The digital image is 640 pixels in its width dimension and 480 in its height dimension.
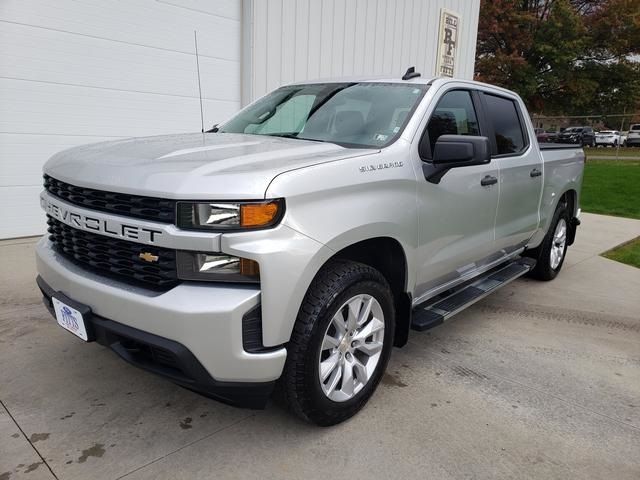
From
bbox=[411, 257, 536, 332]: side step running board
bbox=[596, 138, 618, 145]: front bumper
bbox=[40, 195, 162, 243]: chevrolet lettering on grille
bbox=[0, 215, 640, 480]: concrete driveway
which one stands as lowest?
bbox=[596, 138, 618, 145]: front bumper

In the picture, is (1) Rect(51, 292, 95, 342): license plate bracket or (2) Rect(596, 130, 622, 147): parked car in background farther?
(2) Rect(596, 130, 622, 147): parked car in background

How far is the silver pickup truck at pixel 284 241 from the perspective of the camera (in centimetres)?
220

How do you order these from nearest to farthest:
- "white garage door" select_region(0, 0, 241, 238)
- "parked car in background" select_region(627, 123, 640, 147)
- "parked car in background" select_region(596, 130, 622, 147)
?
"white garage door" select_region(0, 0, 241, 238) < "parked car in background" select_region(627, 123, 640, 147) < "parked car in background" select_region(596, 130, 622, 147)

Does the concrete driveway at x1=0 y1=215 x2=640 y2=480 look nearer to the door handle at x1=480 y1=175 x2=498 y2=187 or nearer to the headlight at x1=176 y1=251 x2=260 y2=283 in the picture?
the headlight at x1=176 y1=251 x2=260 y2=283

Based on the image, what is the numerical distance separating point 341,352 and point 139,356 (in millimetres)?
962

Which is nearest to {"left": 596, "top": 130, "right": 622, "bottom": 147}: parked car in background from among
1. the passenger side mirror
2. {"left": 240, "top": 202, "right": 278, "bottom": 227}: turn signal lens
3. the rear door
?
the rear door

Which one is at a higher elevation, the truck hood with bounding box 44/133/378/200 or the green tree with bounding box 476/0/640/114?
the green tree with bounding box 476/0/640/114

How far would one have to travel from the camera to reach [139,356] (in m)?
2.42

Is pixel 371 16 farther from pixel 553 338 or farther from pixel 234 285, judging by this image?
pixel 234 285

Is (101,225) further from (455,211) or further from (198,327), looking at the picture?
(455,211)

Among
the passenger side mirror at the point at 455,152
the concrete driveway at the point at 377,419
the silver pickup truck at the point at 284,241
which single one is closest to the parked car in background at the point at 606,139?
the concrete driveway at the point at 377,419

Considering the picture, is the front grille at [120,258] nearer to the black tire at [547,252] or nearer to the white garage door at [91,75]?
the white garage door at [91,75]

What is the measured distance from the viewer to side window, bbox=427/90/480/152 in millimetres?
3377

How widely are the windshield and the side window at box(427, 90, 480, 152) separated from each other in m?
0.17
